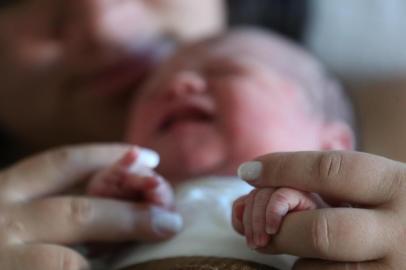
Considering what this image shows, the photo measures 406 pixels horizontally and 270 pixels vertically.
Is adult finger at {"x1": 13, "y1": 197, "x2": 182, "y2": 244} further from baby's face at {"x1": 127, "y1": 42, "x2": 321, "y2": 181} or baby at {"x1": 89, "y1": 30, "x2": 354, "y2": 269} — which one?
baby's face at {"x1": 127, "y1": 42, "x2": 321, "y2": 181}

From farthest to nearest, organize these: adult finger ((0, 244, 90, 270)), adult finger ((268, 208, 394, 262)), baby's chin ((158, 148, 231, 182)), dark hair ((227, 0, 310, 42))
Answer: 1. dark hair ((227, 0, 310, 42))
2. baby's chin ((158, 148, 231, 182))
3. adult finger ((0, 244, 90, 270))
4. adult finger ((268, 208, 394, 262))

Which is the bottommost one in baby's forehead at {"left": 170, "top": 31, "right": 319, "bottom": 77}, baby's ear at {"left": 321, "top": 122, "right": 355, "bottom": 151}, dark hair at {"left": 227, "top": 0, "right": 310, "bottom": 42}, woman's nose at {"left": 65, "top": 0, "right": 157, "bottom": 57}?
baby's ear at {"left": 321, "top": 122, "right": 355, "bottom": 151}

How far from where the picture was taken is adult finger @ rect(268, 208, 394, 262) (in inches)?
18.5

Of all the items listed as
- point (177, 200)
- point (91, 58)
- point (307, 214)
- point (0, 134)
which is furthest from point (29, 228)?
point (0, 134)

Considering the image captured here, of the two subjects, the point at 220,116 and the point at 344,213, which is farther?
the point at 220,116

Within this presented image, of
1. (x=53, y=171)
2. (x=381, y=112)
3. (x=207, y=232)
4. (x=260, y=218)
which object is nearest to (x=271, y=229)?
(x=260, y=218)

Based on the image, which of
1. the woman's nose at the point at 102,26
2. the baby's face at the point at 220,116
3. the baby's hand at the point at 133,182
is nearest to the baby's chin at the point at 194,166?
the baby's face at the point at 220,116

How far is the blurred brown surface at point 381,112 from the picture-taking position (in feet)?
3.08

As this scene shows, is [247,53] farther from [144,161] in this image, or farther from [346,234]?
[346,234]

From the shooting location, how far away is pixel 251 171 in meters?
0.53

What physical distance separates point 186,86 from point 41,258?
0.34 meters

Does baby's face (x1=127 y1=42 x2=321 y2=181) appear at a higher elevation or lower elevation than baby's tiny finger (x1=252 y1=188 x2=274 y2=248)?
higher

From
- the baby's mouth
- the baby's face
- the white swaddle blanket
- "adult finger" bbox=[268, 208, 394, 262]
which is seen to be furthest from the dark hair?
"adult finger" bbox=[268, 208, 394, 262]

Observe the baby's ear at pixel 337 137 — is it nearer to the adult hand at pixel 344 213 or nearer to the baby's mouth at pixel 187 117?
the baby's mouth at pixel 187 117
